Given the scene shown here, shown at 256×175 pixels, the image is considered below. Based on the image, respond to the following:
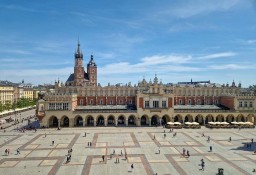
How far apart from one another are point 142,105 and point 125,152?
35.7 m

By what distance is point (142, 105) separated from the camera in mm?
84375

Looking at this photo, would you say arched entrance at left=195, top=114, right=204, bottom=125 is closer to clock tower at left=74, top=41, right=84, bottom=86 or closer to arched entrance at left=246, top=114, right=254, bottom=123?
arched entrance at left=246, top=114, right=254, bottom=123

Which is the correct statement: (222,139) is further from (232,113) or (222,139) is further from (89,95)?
(89,95)

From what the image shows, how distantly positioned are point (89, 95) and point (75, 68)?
23.6m

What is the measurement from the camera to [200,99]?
95250 millimetres

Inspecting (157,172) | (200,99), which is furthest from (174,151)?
(200,99)

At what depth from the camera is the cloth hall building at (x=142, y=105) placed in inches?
3241

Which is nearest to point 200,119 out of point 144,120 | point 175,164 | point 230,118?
point 230,118

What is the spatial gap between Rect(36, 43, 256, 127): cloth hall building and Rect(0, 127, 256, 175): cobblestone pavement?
31.1 feet

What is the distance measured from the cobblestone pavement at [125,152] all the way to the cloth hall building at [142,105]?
9473mm

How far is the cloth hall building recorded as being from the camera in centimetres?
8231

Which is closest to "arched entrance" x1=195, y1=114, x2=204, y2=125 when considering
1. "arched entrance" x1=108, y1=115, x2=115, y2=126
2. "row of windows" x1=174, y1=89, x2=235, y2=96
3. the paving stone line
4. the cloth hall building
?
the cloth hall building

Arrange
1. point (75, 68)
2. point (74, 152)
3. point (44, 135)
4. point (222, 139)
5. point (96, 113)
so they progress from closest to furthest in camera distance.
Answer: point (74, 152) < point (222, 139) < point (44, 135) < point (96, 113) < point (75, 68)

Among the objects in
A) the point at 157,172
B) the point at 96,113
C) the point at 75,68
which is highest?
the point at 75,68
